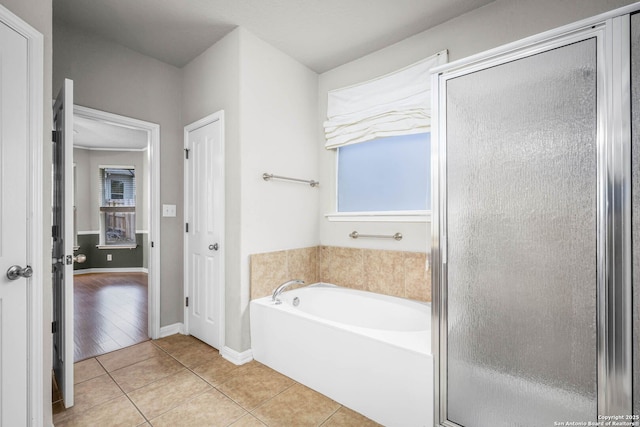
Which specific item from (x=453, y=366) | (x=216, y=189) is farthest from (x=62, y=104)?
(x=453, y=366)

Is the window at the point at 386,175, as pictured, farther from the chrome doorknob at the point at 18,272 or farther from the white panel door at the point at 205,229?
the chrome doorknob at the point at 18,272

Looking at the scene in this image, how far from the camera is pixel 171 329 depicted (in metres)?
2.91

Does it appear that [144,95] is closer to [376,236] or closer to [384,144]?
[384,144]

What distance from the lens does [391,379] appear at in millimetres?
1614

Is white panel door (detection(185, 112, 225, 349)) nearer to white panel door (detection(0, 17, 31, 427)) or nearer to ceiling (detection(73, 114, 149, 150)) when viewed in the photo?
white panel door (detection(0, 17, 31, 427))

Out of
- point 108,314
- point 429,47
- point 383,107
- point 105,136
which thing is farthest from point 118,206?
point 429,47

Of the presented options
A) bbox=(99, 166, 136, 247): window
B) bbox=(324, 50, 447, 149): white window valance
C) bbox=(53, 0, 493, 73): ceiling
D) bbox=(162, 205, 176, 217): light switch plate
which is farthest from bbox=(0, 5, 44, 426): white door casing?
bbox=(99, 166, 136, 247): window

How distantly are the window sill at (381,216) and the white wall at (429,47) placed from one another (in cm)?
5

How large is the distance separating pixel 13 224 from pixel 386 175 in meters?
2.46

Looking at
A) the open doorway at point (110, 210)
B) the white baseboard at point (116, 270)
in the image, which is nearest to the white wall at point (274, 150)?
the open doorway at point (110, 210)

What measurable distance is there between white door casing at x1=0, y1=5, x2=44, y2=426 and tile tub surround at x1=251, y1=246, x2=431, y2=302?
133cm

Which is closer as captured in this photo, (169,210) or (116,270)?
(169,210)

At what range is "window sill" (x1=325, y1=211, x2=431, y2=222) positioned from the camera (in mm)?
2438

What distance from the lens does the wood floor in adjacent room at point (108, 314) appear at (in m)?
2.72
